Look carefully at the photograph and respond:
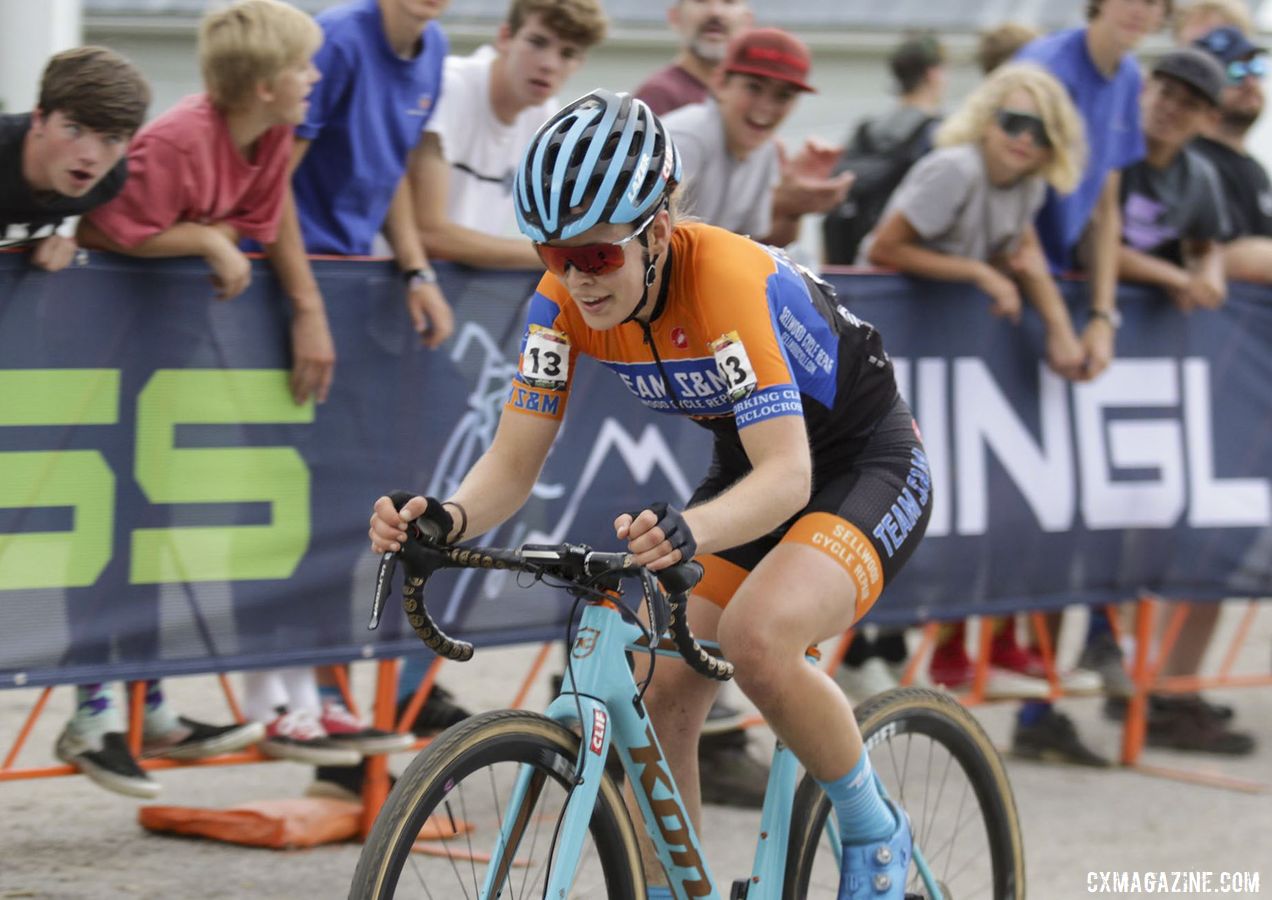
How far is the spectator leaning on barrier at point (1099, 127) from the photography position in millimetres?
6656

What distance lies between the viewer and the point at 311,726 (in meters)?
5.12

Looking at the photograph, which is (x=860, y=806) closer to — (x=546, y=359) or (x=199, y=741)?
(x=546, y=359)

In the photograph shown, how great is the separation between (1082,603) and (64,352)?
13.1ft

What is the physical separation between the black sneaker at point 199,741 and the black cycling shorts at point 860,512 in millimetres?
1682

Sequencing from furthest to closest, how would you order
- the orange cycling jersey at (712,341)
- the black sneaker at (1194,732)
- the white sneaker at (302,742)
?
1. the black sneaker at (1194,732)
2. the white sneaker at (302,742)
3. the orange cycling jersey at (712,341)

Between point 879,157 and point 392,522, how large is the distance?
4.80 meters

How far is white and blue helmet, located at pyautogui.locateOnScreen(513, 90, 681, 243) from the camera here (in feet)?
10.5

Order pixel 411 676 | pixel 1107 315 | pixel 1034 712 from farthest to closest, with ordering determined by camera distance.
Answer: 1. pixel 1034 712
2. pixel 1107 315
3. pixel 411 676

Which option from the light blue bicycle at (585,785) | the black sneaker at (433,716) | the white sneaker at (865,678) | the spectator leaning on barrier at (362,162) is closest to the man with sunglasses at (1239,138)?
the white sneaker at (865,678)

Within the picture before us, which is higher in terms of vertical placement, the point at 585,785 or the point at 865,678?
the point at 585,785

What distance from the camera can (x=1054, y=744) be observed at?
680 cm

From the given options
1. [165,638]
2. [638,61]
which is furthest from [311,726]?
[638,61]

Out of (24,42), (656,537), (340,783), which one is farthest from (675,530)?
(24,42)

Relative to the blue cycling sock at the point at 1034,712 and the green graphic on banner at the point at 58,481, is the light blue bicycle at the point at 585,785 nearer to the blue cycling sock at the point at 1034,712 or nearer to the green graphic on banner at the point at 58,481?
the green graphic on banner at the point at 58,481
